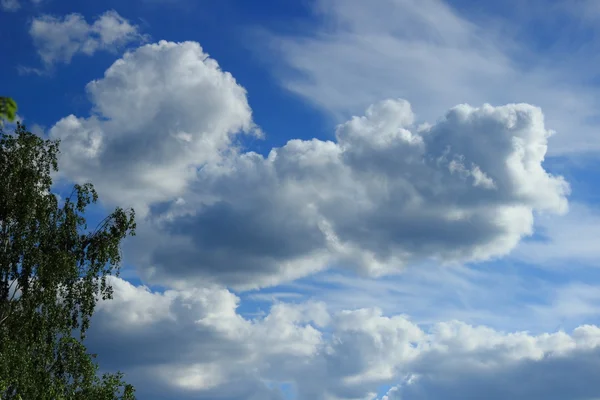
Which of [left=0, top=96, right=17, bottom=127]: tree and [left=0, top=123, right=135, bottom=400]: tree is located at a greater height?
[left=0, top=123, right=135, bottom=400]: tree

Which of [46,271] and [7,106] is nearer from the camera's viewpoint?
[7,106]

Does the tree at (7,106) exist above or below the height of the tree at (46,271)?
below

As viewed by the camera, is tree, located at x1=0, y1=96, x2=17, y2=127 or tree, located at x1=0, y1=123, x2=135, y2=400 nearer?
tree, located at x1=0, y1=96, x2=17, y2=127

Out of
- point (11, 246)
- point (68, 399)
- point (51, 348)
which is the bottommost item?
point (68, 399)

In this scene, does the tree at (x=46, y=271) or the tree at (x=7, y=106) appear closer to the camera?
the tree at (x=7, y=106)

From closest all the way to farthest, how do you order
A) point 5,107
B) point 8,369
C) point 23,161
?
1. point 5,107
2. point 8,369
3. point 23,161

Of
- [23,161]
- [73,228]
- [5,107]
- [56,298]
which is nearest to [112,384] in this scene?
[56,298]

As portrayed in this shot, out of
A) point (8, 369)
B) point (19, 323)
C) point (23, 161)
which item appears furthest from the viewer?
point (23, 161)

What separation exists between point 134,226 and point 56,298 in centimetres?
602

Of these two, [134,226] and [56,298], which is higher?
[134,226]

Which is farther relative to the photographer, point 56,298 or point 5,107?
point 56,298

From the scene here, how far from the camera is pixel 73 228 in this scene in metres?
39.3

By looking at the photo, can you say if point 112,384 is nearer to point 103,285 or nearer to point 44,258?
point 103,285

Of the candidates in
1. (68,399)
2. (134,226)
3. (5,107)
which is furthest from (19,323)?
(5,107)
